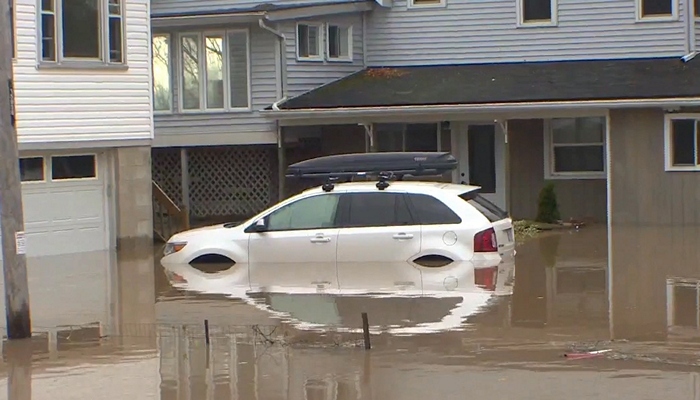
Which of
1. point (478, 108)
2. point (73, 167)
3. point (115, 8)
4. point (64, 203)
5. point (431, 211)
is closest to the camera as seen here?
point (431, 211)

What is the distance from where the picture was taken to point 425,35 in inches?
1152

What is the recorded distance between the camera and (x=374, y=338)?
12586mm

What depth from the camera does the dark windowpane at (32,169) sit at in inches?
879

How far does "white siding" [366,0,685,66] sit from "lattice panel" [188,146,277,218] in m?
3.63

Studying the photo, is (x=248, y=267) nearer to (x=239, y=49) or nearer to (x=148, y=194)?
(x=148, y=194)

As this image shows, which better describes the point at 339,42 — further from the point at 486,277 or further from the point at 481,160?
the point at 486,277

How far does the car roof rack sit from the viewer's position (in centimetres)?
1944

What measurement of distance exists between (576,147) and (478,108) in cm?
356

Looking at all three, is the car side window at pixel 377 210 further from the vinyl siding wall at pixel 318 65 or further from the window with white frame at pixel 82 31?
the vinyl siding wall at pixel 318 65

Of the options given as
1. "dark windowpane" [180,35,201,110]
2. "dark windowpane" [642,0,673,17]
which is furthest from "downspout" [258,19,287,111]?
"dark windowpane" [642,0,673,17]

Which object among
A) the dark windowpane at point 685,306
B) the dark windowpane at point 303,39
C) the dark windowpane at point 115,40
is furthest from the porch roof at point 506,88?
the dark windowpane at point 685,306

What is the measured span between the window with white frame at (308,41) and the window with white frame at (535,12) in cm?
459

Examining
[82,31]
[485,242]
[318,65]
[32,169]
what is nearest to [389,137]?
[318,65]

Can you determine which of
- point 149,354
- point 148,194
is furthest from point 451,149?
point 149,354
